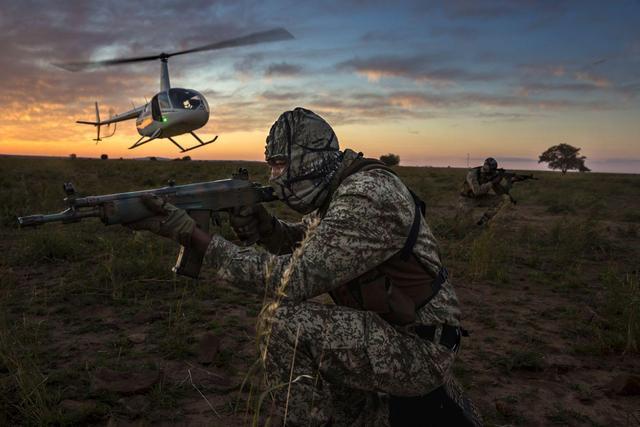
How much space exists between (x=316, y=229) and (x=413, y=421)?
52.8 inches

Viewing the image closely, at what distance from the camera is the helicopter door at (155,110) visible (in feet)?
69.3

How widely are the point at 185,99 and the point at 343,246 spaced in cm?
2065

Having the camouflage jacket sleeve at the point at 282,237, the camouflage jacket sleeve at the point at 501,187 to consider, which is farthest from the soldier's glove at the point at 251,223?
the camouflage jacket sleeve at the point at 501,187

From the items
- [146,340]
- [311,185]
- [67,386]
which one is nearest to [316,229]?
[311,185]

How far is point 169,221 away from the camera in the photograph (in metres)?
2.74

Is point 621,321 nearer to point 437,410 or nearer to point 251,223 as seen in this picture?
point 437,410

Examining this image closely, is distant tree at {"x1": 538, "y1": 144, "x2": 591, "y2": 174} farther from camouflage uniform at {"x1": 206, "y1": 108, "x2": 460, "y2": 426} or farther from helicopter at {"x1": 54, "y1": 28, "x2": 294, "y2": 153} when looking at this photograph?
camouflage uniform at {"x1": 206, "y1": 108, "x2": 460, "y2": 426}

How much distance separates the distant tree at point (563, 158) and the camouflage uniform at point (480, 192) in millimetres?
75743

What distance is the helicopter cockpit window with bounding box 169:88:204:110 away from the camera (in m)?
21.2

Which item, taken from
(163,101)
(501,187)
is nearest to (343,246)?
(501,187)

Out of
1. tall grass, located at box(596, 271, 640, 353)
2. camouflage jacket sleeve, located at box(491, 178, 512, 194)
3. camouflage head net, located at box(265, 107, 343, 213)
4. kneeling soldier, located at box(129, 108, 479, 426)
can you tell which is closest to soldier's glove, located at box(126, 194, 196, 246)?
kneeling soldier, located at box(129, 108, 479, 426)

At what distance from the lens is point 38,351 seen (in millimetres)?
3957

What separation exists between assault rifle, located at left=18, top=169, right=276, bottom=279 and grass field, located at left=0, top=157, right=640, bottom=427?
39.4 inches

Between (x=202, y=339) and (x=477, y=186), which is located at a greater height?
(x=477, y=186)
